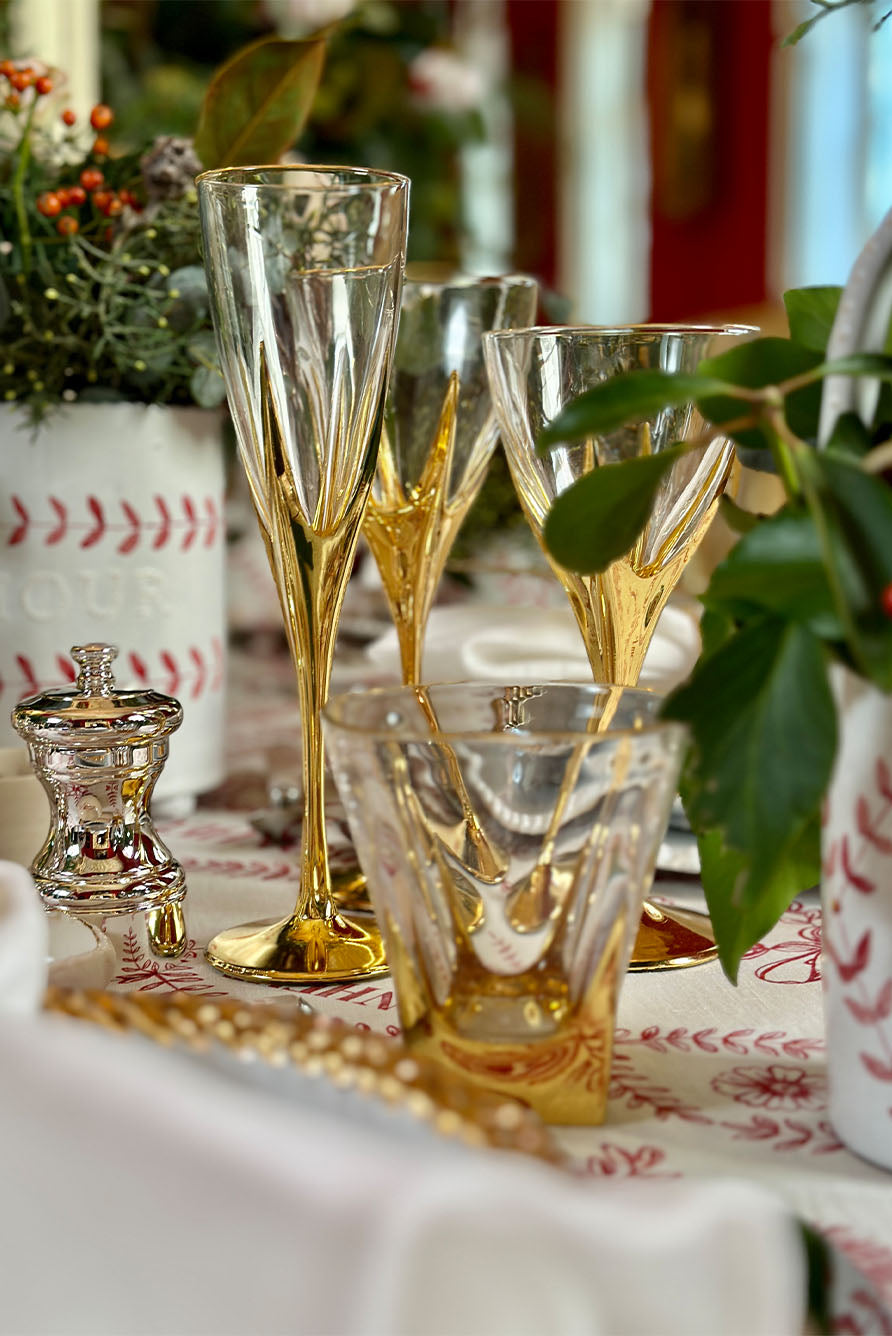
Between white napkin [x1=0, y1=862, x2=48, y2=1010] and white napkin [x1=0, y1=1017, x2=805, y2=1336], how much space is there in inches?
1.6

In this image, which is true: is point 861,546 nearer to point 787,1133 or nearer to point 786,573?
point 786,573

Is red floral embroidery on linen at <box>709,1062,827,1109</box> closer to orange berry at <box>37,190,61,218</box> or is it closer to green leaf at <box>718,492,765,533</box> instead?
green leaf at <box>718,492,765,533</box>

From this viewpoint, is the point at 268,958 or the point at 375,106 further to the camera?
the point at 375,106

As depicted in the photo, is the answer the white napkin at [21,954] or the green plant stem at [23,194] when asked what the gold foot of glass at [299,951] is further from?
the green plant stem at [23,194]

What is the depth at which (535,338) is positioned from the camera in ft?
1.40

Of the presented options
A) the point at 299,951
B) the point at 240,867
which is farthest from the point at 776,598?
the point at 240,867

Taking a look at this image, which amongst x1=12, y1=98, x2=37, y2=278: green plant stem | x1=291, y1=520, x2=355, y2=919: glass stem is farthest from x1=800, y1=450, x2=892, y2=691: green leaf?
x1=12, y1=98, x2=37, y2=278: green plant stem

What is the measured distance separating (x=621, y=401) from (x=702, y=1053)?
0.17 m

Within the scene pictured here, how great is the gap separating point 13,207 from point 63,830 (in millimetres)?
312

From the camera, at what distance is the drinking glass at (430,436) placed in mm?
522

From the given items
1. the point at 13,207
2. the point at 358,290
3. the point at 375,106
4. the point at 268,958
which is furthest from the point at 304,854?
the point at 375,106

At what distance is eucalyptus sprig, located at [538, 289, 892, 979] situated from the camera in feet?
0.81

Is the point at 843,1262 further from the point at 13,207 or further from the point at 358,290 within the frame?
the point at 13,207

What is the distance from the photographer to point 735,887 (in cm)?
32
